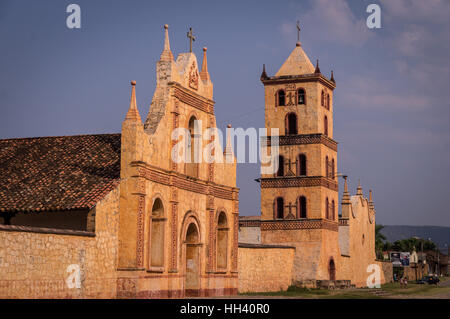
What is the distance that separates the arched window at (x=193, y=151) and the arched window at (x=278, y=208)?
1601 cm

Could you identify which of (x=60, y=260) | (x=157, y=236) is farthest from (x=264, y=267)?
(x=60, y=260)

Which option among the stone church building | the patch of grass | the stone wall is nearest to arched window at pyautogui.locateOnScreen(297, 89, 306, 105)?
the stone wall

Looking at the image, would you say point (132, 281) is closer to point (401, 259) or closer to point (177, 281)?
point (177, 281)

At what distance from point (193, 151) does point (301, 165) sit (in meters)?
16.7

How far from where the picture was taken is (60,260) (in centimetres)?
2800

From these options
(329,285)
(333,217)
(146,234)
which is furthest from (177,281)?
(333,217)

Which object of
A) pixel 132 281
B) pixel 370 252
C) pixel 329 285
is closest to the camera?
pixel 132 281

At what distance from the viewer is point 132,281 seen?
31.4m

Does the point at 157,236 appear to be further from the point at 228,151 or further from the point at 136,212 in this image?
the point at 228,151

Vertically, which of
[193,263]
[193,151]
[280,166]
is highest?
[280,166]

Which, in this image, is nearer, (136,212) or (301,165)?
(136,212)

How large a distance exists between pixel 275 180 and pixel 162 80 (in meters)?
19.3

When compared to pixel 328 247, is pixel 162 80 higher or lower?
higher

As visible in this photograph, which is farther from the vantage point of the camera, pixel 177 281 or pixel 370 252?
pixel 370 252
